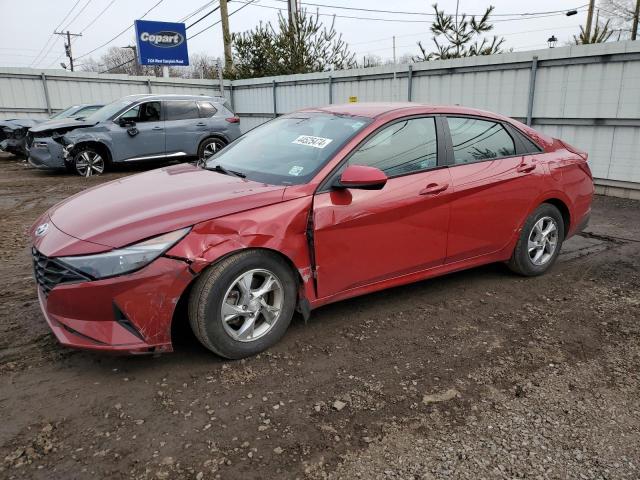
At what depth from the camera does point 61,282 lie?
2752 millimetres

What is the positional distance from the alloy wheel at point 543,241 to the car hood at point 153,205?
8.54 ft

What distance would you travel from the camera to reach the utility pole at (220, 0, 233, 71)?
72.8 ft

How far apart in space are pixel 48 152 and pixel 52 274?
29.6ft

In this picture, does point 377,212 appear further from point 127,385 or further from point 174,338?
point 127,385

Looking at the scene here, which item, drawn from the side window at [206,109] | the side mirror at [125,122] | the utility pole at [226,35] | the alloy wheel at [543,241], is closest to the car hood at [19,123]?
the side mirror at [125,122]

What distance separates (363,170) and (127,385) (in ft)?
6.34

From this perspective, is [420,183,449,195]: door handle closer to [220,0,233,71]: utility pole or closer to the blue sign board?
[220,0,233,71]: utility pole

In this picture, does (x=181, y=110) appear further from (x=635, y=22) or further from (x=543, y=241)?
(x=635, y=22)

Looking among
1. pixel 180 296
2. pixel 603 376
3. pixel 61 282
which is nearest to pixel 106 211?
pixel 61 282

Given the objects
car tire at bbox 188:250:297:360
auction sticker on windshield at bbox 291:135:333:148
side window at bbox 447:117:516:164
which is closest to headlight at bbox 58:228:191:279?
car tire at bbox 188:250:297:360

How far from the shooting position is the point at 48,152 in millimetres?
10500

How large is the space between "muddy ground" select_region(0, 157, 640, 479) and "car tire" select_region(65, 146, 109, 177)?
286 inches

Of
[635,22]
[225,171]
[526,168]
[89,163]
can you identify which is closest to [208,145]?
[89,163]

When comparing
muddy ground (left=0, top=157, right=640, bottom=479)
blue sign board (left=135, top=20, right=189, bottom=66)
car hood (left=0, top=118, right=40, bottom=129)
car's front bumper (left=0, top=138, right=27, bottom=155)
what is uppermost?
blue sign board (left=135, top=20, right=189, bottom=66)
